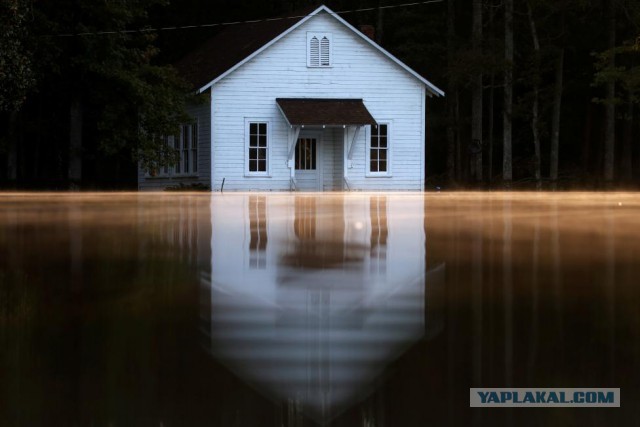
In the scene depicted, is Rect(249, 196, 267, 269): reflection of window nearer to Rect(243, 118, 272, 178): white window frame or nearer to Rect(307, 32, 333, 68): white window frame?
Rect(243, 118, 272, 178): white window frame

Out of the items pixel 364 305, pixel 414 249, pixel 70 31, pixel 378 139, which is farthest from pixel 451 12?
pixel 364 305

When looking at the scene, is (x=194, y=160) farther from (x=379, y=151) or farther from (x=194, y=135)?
(x=379, y=151)

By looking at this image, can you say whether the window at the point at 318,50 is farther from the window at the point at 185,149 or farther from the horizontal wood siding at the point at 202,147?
the window at the point at 185,149

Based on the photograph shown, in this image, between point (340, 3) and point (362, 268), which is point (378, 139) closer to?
point (340, 3)

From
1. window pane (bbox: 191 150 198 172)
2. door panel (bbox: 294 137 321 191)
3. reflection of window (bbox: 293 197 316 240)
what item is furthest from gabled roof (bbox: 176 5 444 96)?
reflection of window (bbox: 293 197 316 240)

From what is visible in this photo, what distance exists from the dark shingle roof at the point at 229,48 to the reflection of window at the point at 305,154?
4148 millimetres

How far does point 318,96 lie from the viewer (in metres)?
46.2

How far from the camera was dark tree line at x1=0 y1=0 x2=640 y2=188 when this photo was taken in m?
42.8

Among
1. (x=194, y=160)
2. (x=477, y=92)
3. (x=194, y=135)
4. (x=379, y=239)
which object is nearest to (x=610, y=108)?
(x=477, y=92)

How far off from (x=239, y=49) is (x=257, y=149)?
478cm

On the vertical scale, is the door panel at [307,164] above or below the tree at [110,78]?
below

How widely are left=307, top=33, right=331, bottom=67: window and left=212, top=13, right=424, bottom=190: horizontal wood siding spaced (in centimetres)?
19

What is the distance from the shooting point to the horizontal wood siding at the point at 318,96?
45438 millimetres

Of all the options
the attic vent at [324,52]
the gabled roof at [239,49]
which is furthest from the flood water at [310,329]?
the attic vent at [324,52]
